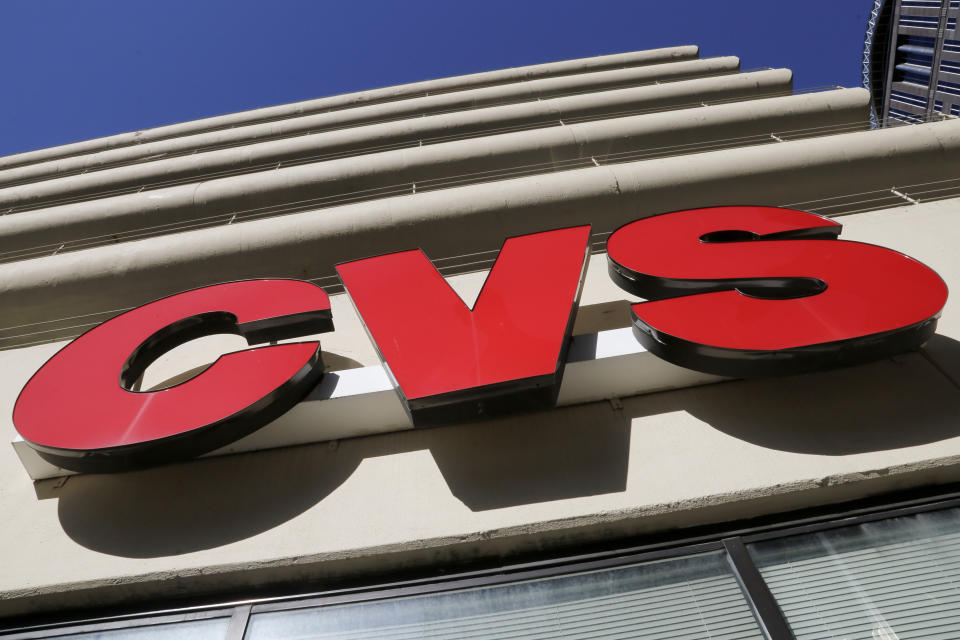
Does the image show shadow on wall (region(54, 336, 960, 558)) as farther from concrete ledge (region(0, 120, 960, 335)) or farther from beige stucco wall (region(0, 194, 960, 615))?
concrete ledge (region(0, 120, 960, 335))

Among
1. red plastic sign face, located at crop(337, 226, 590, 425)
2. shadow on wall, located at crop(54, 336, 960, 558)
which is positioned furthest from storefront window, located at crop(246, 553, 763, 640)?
red plastic sign face, located at crop(337, 226, 590, 425)

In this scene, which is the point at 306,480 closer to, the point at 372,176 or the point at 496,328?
the point at 496,328

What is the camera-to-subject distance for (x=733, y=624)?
3641mm

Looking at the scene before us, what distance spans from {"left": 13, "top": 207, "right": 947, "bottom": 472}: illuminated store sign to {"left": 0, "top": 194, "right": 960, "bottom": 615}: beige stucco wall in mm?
569

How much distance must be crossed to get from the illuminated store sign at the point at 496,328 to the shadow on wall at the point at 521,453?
536 millimetres

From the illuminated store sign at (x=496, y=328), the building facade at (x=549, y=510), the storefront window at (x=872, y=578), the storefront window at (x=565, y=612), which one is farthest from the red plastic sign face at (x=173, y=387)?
the storefront window at (x=872, y=578)

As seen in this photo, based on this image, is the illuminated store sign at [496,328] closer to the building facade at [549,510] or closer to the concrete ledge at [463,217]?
the building facade at [549,510]

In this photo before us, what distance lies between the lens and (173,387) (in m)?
4.82

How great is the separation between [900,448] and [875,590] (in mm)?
1183

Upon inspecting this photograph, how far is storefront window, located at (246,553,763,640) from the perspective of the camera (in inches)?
146

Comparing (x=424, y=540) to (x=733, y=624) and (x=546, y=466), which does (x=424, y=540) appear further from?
(x=733, y=624)

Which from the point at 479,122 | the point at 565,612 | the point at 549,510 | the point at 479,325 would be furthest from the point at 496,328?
the point at 479,122

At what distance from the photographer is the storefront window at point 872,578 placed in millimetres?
3531

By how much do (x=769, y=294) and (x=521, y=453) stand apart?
2.99 metres
